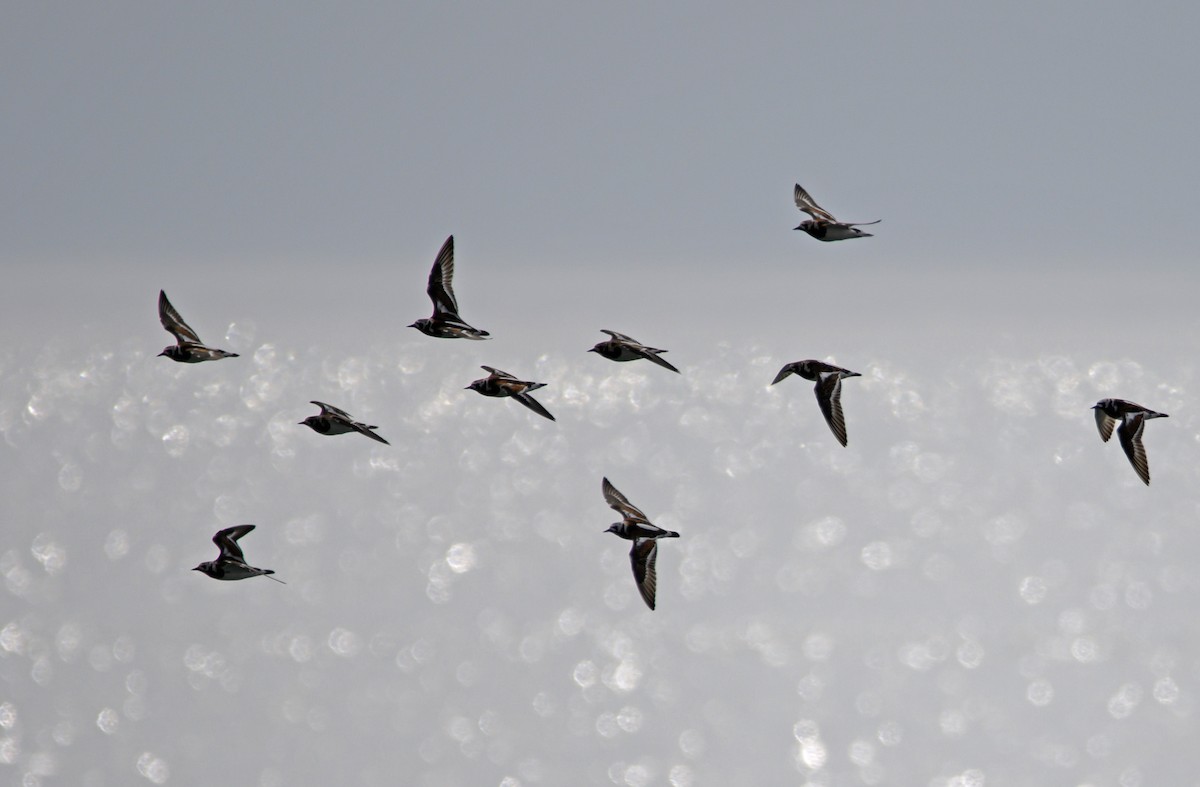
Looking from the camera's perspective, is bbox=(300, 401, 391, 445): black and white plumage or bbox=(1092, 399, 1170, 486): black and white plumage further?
bbox=(1092, 399, 1170, 486): black and white plumage

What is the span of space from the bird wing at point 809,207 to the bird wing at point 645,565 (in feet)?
35.6

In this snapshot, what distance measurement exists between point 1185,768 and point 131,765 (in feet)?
301

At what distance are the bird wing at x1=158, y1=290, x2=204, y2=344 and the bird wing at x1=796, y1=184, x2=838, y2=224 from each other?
18.7 m

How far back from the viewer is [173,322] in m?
68.5

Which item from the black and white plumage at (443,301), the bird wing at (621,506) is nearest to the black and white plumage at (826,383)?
the bird wing at (621,506)

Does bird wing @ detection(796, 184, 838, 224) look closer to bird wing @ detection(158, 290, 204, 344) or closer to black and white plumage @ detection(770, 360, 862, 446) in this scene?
black and white plumage @ detection(770, 360, 862, 446)

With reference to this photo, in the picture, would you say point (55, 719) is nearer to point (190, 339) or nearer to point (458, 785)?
point (458, 785)

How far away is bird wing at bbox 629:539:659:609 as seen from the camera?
66.2 metres

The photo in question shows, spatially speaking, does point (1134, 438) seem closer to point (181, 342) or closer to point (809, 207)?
point (809, 207)

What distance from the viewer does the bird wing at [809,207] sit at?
215ft

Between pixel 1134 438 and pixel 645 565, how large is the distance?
14.7m

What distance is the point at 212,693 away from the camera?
200 m

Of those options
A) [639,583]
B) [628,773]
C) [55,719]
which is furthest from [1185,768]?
[639,583]

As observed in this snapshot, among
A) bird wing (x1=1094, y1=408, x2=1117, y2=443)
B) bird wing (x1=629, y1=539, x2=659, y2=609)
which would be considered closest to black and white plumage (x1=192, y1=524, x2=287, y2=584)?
bird wing (x1=629, y1=539, x2=659, y2=609)
